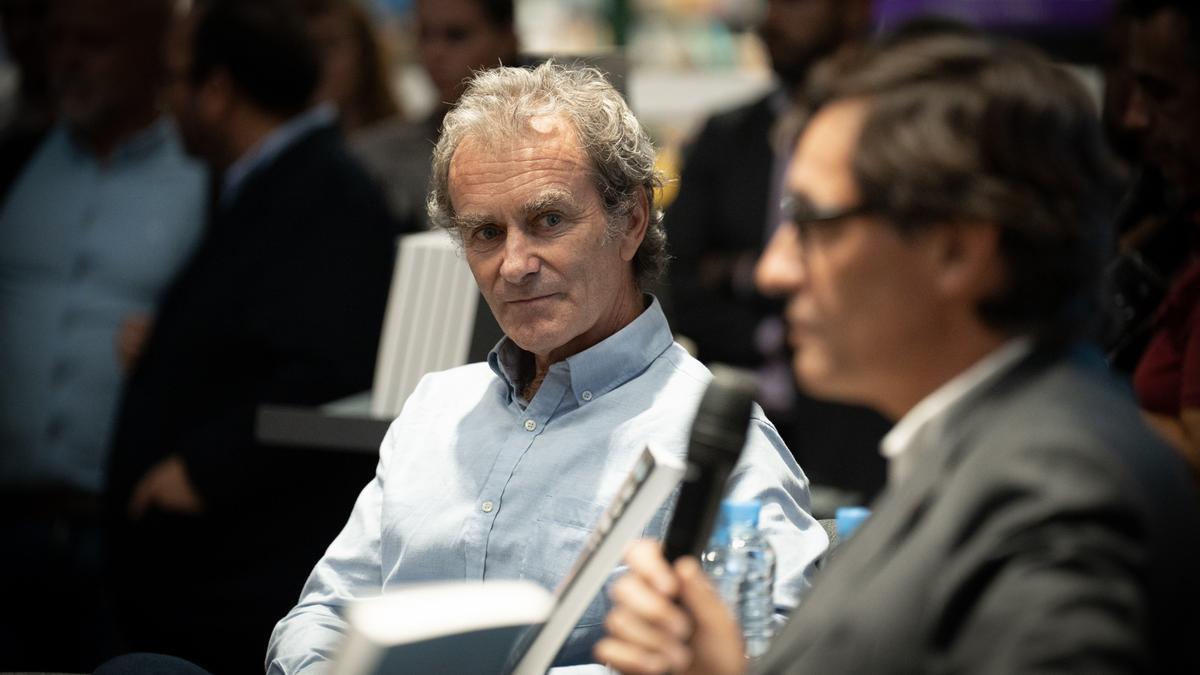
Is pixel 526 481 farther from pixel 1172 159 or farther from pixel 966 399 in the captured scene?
pixel 1172 159

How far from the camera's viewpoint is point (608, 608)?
76.6 inches

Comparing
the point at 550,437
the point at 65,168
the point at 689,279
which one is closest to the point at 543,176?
the point at 550,437

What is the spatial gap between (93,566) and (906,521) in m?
3.17

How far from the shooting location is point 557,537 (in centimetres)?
200

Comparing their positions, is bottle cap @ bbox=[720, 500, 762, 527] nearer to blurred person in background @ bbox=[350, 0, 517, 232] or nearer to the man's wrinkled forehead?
the man's wrinkled forehead

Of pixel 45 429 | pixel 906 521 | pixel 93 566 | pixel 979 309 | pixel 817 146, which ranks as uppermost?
pixel 817 146

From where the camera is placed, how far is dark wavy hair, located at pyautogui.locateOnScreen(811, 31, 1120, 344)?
3.92 feet

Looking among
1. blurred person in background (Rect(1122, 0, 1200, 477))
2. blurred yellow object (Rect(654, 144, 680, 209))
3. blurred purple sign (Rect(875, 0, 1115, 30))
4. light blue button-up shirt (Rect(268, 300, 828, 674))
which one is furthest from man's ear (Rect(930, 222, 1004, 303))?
blurred purple sign (Rect(875, 0, 1115, 30))

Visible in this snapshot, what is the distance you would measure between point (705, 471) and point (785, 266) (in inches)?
7.4

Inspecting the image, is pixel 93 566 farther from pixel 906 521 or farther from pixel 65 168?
pixel 906 521

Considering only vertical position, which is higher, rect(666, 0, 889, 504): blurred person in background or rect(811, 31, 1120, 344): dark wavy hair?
rect(811, 31, 1120, 344): dark wavy hair

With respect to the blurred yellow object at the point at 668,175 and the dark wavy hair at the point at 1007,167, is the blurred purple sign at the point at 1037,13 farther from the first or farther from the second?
the dark wavy hair at the point at 1007,167

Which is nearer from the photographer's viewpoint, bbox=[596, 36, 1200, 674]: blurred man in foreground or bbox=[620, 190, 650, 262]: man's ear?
bbox=[596, 36, 1200, 674]: blurred man in foreground

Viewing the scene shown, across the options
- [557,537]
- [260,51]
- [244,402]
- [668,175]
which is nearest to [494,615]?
[557,537]
